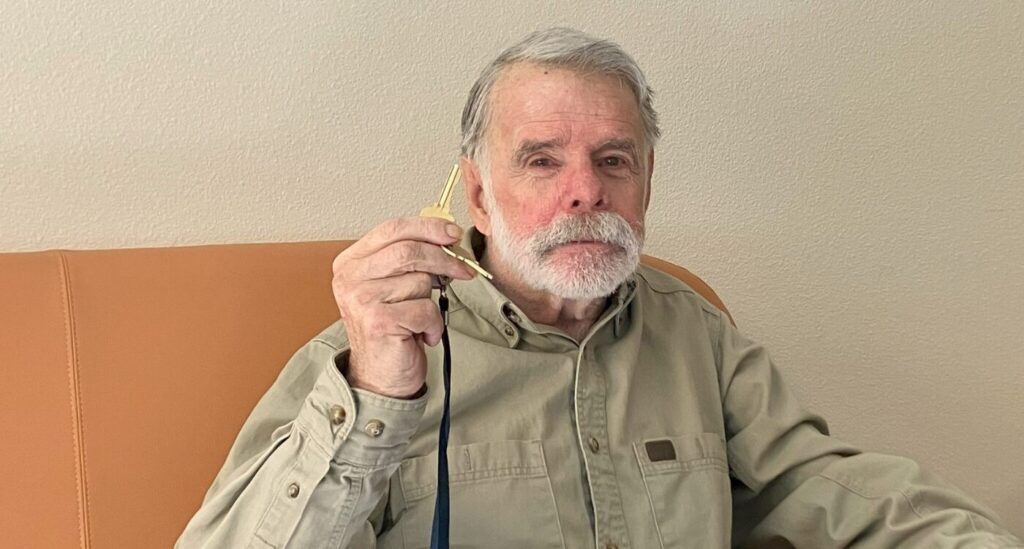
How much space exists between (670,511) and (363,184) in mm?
642

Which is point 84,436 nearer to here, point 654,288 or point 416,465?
point 416,465

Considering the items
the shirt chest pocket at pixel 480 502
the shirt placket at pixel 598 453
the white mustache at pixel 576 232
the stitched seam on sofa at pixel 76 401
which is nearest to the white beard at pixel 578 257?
the white mustache at pixel 576 232

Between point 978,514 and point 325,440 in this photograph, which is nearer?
point 325,440

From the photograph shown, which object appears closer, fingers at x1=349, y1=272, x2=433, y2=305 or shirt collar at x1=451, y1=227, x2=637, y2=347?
fingers at x1=349, y1=272, x2=433, y2=305

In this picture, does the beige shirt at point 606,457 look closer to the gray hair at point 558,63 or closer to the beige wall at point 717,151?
the gray hair at point 558,63

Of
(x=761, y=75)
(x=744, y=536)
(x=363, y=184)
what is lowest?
(x=744, y=536)

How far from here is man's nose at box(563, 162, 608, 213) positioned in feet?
3.60

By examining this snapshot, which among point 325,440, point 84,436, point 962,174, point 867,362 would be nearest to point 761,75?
point 962,174

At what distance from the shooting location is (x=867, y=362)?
5.64 ft

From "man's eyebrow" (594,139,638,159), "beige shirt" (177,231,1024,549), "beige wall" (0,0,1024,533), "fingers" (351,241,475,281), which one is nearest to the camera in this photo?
"fingers" (351,241,475,281)

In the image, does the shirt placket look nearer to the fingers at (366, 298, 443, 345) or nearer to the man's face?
the man's face

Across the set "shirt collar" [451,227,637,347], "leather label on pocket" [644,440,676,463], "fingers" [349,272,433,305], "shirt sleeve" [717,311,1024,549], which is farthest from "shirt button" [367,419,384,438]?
"shirt sleeve" [717,311,1024,549]

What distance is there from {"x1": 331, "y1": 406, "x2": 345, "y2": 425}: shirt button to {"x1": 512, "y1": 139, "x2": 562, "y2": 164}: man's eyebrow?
0.39 metres

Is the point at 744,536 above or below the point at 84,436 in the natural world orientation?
below
